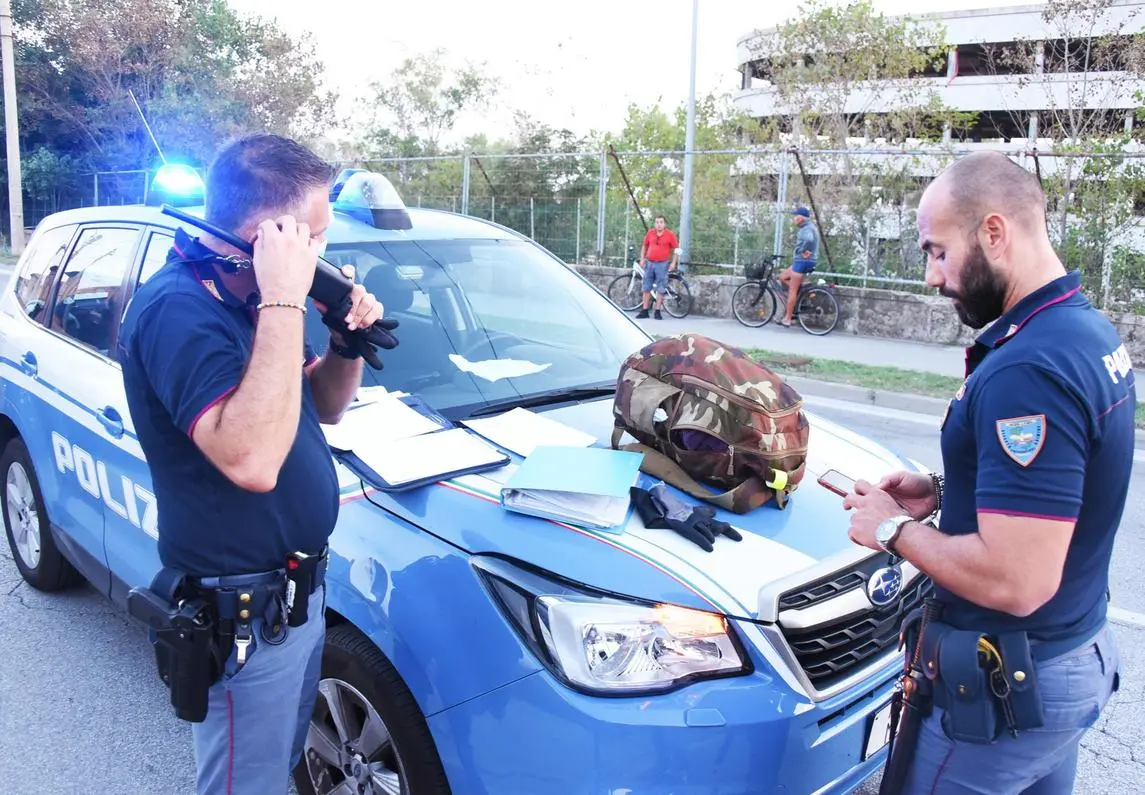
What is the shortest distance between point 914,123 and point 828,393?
12.9 m

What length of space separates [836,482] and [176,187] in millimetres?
2461

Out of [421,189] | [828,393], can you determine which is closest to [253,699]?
[828,393]

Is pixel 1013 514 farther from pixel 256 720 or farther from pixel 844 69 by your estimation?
pixel 844 69

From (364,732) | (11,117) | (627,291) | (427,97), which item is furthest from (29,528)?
(427,97)

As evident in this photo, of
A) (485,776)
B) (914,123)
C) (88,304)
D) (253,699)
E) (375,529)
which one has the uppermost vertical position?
(914,123)

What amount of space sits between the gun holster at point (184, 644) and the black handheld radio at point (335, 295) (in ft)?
2.01

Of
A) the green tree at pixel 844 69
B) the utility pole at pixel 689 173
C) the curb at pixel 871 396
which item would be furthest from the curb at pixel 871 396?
the green tree at pixel 844 69

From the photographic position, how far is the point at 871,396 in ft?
29.0

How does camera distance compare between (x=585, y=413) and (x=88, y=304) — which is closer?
(x=585, y=413)

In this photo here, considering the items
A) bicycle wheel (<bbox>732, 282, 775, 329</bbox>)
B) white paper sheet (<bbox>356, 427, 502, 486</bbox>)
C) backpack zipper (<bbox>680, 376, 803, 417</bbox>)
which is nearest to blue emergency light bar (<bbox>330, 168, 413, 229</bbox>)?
white paper sheet (<bbox>356, 427, 502, 486</bbox>)

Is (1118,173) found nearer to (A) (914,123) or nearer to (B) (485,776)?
(A) (914,123)

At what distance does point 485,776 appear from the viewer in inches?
78.8

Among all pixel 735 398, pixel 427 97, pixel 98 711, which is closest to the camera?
pixel 735 398

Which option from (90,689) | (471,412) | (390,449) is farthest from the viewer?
(90,689)
